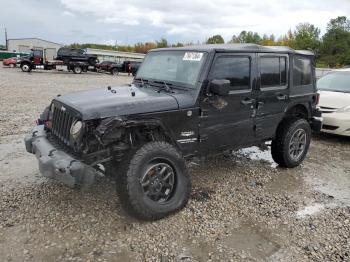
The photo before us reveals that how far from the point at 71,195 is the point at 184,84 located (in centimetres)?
207

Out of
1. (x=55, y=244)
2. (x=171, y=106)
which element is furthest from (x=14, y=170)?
(x=171, y=106)

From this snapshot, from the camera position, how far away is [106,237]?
3.53 metres

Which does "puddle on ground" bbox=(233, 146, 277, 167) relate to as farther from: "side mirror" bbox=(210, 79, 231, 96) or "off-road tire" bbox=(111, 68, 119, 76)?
"off-road tire" bbox=(111, 68, 119, 76)

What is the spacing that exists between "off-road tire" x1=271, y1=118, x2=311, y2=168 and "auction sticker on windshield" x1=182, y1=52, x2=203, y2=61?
2075 mm

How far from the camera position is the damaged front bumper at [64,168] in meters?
3.37

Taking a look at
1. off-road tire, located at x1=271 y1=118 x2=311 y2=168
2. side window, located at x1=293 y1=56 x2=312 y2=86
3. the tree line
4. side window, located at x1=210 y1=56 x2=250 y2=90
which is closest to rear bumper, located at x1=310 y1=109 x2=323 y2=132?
off-road tire, located at x1=271 y1=118 x2=311 y2=168

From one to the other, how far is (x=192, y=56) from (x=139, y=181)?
6.16 ft

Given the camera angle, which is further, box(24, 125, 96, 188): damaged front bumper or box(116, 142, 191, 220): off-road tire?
box(116, 142, 191, 220): off-road tire

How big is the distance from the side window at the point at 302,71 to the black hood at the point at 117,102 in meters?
2.53

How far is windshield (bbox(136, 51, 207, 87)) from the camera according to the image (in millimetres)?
4387

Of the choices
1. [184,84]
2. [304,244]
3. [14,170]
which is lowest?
[304,244]

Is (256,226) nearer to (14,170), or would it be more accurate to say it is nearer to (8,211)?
(8,211)

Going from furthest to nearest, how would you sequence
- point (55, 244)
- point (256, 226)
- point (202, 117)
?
1. point (202, 117)
2. point (256, 226)
3. point (55, 244)

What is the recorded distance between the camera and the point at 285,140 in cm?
552
